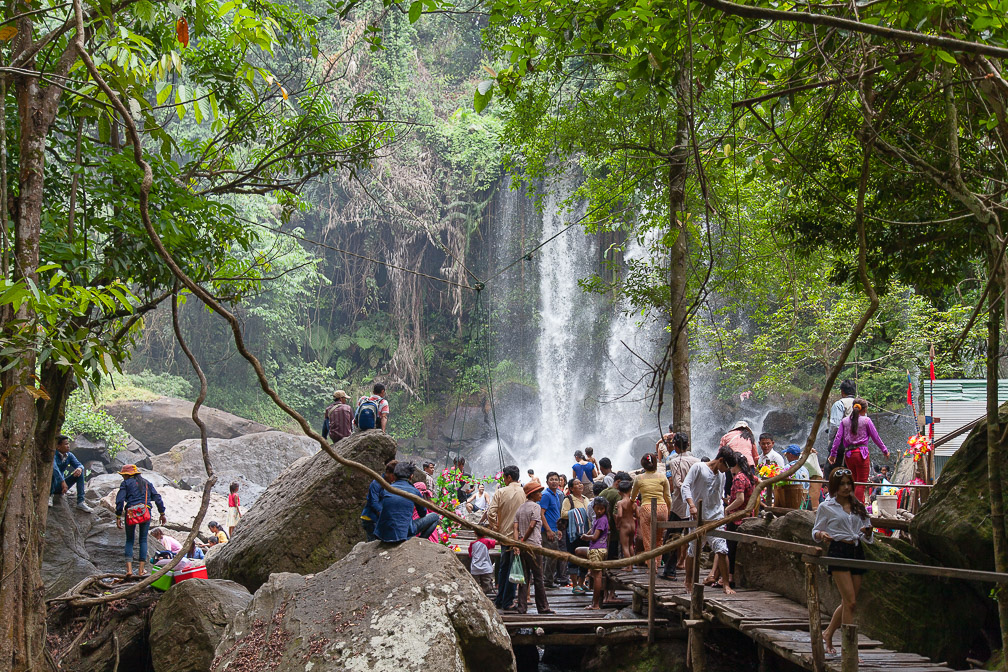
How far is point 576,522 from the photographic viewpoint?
912cm

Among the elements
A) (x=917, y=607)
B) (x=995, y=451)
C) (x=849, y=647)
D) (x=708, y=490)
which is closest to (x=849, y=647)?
(x=849, y=647)

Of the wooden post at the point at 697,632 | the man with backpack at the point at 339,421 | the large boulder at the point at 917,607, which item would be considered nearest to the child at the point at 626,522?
the wooden post at the point at 697,632

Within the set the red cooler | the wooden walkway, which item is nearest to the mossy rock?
the wooden walkway

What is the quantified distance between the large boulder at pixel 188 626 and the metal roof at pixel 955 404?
11.5 metres

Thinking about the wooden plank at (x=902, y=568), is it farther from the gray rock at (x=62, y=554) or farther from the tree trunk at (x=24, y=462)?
the gray rock at (x=62, y=554)

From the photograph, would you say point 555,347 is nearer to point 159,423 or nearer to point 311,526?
point 159,423

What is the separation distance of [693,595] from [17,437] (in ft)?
17.5

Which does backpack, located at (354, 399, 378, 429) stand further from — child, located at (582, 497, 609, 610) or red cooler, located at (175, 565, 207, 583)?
child, located at (582, 497, 609, 610)

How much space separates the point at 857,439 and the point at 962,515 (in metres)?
1.81

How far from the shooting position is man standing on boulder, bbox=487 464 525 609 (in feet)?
25.8

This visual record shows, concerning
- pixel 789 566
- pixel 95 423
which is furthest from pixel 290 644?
pixel 95 423

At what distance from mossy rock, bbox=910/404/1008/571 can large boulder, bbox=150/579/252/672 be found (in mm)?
5764

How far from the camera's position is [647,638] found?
7.60m

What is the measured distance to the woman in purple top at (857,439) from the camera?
24.6 feet
